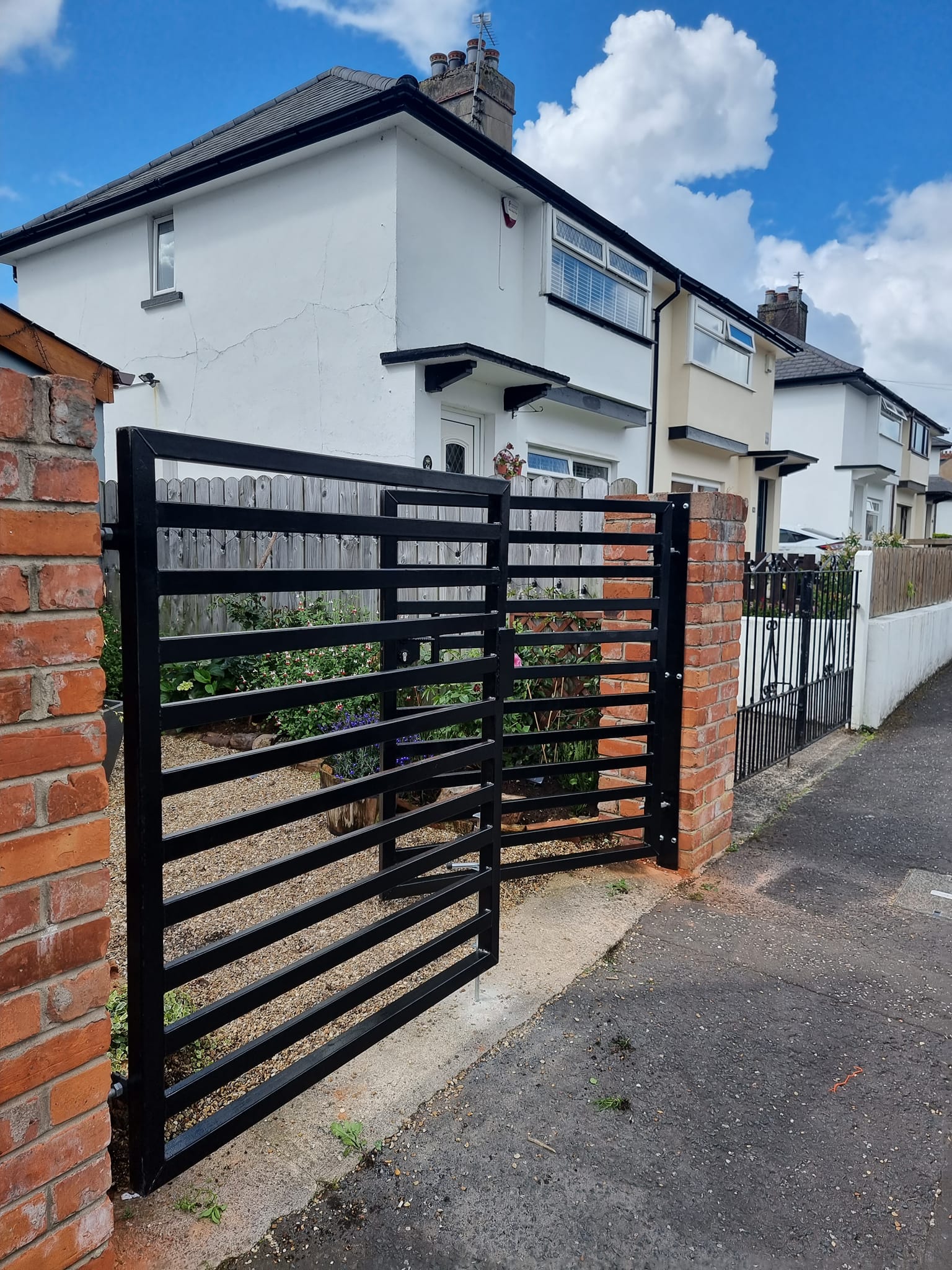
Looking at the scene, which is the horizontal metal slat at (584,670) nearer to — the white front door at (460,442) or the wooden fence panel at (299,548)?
the wooden fence panel at (299,548)

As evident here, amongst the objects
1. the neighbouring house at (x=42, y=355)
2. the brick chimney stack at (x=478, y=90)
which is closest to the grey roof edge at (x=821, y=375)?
the brick chimney stack at (x=478, y=90)

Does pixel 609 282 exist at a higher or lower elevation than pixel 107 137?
lower

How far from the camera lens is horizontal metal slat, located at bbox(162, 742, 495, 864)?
67.2 inches

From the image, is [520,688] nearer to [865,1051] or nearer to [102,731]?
[865,1051]

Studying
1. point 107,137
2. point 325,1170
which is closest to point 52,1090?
point 325,1170

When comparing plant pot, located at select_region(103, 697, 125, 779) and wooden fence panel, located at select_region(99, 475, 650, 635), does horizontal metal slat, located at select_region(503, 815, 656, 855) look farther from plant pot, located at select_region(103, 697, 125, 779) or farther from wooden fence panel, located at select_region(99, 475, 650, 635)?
wooden fence panel, located at select_region(99, 475, 650, 635)

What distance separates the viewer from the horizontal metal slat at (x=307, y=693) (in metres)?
1.71

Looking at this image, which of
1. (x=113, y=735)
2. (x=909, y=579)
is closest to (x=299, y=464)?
(x=113, y=735)

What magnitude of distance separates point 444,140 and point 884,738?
7.14m

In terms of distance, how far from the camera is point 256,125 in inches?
388

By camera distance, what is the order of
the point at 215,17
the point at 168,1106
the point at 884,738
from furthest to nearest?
the point at 215,17 < the point at 884,738 < the point at 168,1106

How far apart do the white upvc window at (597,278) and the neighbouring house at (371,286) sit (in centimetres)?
3

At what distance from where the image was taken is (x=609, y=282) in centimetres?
1150

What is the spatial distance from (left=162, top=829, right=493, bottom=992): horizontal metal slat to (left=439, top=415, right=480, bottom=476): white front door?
7.06 meters
